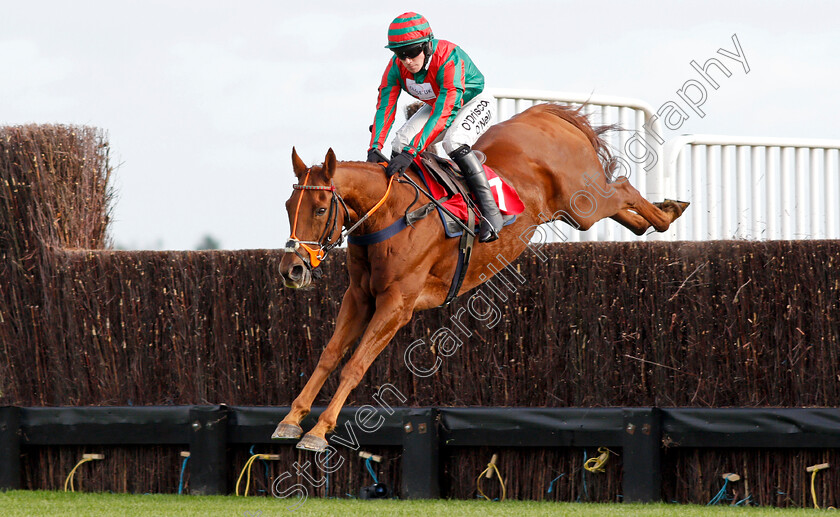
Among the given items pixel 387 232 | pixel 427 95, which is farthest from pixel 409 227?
pixel 427 95

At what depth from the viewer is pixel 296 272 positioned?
5.31 meters

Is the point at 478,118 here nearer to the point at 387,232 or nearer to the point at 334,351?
the point at 387,232

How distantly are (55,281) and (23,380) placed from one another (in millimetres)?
926

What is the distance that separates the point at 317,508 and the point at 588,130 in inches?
142

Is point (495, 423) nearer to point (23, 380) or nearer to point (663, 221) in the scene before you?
point (663, 221)

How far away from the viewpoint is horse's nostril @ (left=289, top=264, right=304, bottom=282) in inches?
208

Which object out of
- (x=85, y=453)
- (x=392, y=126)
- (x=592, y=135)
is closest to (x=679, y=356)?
(x=592, y=135)

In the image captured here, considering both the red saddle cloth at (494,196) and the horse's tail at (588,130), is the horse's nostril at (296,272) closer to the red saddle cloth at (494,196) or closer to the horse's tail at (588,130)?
the red saddle cloth at (494,196)

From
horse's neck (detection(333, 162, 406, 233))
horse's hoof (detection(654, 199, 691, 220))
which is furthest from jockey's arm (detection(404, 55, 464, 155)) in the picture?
horse's hoof (detection(654, 199, 691, 220))

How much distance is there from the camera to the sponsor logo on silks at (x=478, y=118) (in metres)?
7.64

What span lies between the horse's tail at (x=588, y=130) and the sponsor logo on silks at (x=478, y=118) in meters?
0.60

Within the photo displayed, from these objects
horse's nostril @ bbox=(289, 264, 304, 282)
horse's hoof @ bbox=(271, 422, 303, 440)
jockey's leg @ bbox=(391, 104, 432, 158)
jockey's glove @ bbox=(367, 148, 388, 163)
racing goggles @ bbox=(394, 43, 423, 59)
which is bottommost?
horse's hoof @ bbox=(271, 422, 303, 440)

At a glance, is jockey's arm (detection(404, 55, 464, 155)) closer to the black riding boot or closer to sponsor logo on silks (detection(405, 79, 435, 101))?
sponsor logo on silks (detection(405, 79, 435, 101))

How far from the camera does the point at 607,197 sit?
802 centimetres
